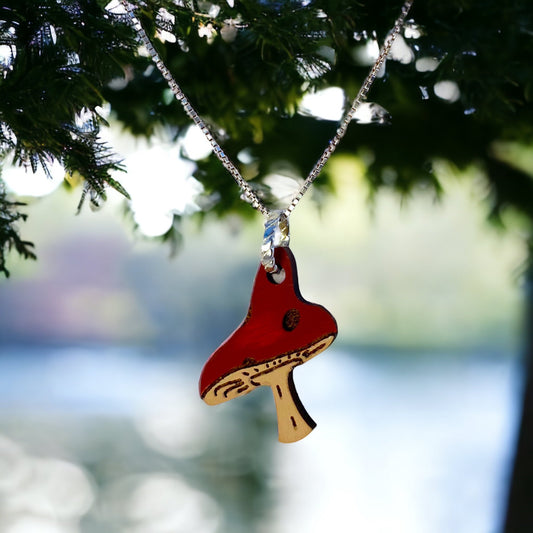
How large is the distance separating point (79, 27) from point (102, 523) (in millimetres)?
1457

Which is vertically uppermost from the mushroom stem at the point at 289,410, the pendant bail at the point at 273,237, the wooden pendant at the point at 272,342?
the pendant bail at the point at 273,237

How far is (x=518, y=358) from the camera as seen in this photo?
2.25m

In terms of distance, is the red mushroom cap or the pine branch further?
the pine branch

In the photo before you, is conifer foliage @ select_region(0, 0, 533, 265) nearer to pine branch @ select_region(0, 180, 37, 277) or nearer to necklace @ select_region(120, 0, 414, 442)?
pine branch @ select_region(0, 180, 37, 277)

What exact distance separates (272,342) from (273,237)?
104mm

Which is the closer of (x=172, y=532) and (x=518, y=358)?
(x=172, y=532)

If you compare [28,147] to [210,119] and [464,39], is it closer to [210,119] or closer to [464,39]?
[210,119]

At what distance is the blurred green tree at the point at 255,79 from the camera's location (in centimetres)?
65

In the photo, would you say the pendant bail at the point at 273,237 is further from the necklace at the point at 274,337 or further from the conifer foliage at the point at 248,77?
the conifer foliage at the point at 248,77

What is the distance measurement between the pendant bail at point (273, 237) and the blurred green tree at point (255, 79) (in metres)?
0.17

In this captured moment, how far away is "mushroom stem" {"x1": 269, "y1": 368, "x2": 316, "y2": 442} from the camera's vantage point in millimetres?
638

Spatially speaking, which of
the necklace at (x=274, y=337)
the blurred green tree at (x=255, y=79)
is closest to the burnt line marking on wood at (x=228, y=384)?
the necklace at (x=274, y=337)

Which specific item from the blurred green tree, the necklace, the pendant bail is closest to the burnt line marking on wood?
the necklace

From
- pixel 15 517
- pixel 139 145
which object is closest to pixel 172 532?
pixel 15 517
